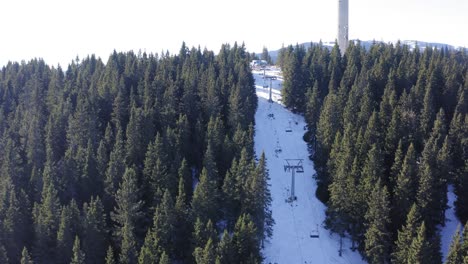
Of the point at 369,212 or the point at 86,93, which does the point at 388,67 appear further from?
the point at 86,93

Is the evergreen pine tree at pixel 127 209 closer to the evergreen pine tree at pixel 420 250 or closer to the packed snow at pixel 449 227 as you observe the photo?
the evergreen pine tree at pixel 420 250

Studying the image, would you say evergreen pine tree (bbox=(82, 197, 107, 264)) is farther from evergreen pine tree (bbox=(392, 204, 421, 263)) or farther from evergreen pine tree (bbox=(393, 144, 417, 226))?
evergreen pine tree (bbox=(393, 144, 417, 226))

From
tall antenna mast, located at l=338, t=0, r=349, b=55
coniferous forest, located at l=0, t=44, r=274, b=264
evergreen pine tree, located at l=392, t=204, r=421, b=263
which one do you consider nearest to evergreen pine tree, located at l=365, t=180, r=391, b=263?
evergreen pine tree, located at l=392, t=204, r=421, b=263

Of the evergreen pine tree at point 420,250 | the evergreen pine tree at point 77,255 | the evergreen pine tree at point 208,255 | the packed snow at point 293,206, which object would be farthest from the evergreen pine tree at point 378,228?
the evergreen pine tree at point 77,255

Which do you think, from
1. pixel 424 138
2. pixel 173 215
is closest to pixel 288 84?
pixel 424 138

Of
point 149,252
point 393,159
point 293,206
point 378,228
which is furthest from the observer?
point 293,206

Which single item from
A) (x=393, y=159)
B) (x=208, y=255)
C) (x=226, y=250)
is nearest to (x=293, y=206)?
(x=393, y=159)

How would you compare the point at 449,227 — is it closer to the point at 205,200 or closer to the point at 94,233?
the point at 205,200
